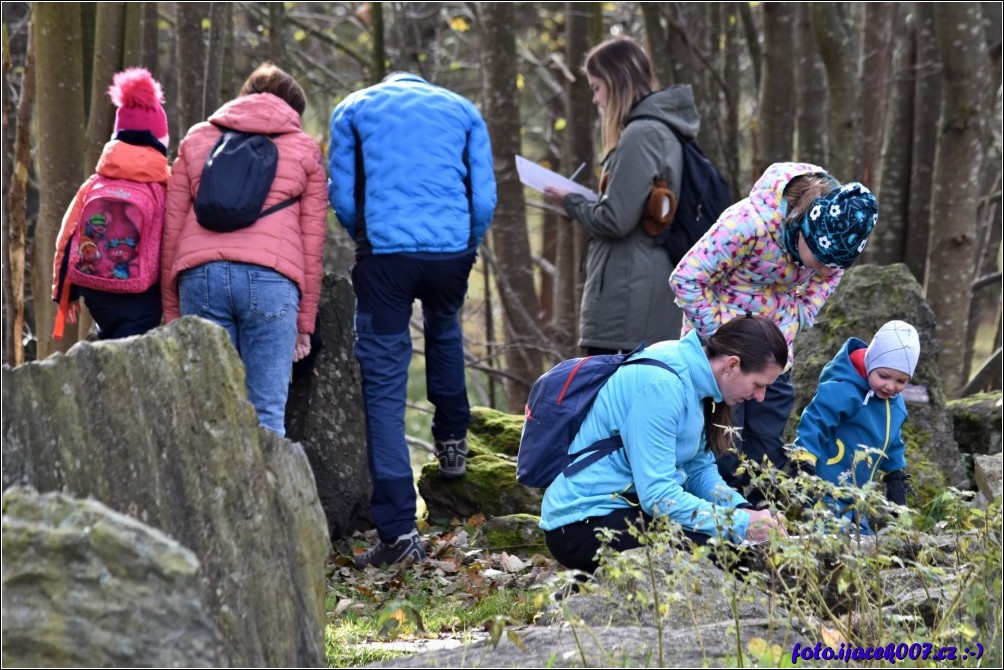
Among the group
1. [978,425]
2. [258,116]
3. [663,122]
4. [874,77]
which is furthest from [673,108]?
[874,77]

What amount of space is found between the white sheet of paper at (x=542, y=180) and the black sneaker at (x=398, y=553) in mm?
1847

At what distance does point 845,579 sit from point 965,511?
54cm

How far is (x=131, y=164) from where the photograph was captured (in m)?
5.60

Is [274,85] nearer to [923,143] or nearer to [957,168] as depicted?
[957,168]

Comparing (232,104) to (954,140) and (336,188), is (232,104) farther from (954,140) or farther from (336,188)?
(954,140)

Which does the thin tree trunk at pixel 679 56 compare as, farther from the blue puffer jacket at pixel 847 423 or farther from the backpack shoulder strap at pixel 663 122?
the blue puffer jacket at pixel 847 423

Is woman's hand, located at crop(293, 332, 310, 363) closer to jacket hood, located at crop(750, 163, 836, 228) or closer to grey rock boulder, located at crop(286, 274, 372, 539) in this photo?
grey rock boulder, located at crop(286, 274, 372, 539)

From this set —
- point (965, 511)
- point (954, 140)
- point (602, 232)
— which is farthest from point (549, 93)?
point (965, 511)

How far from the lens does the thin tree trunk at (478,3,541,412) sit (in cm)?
977

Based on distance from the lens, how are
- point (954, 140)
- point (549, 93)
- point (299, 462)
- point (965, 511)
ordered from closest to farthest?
1. point (299, 462)
2. point (965, 511)
3. point (954, 140)
4. point (549, 93)

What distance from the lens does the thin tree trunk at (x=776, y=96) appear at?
9.70m

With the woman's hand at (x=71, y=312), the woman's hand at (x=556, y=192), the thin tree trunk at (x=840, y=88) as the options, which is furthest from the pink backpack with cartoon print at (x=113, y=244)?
the thin tree trunk at (x=840, y=88)

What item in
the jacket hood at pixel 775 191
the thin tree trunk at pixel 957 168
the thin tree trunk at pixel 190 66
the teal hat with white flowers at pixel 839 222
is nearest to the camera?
the teal hat with white flowers at pixel 839 222

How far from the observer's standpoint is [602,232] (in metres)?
6.14
